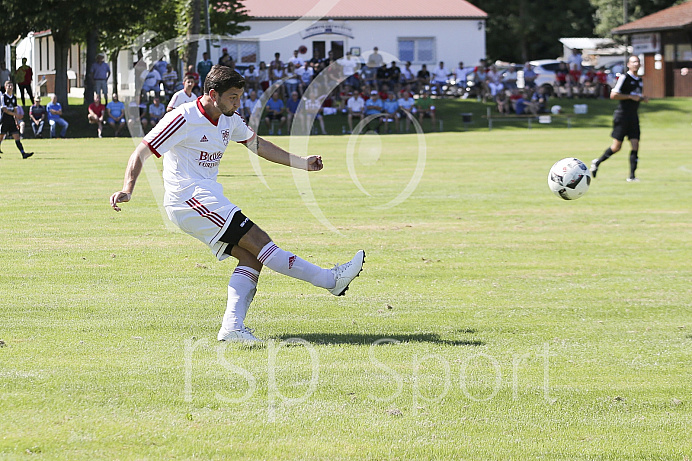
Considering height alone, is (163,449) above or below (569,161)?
below

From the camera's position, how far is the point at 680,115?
43812 millimetres

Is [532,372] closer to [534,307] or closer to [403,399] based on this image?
[403,399]

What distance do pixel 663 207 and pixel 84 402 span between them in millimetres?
11879

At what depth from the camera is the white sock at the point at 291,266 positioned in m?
6.85

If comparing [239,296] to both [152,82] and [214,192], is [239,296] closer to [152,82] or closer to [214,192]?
[214,192]

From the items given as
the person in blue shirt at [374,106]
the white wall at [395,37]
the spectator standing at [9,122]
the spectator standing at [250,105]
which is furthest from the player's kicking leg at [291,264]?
the white wall at [395,37]

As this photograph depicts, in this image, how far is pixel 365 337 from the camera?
696cm

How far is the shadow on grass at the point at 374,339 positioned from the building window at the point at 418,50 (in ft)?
185

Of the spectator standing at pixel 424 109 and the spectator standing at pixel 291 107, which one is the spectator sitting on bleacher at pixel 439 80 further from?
the spectator standing at pixel 291 107

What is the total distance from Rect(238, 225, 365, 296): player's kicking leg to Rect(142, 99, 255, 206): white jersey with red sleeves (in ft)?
1.40

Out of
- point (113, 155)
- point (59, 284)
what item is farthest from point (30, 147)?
point (59, 284)

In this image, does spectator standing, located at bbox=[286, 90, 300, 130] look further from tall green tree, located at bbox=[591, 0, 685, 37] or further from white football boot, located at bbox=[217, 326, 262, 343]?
tall green tree, located at bbox=[591, 0, 685, 37]

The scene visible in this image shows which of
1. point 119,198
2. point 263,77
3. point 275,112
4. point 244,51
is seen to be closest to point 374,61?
point 263,77

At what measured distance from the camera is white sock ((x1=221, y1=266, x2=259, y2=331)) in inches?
263
